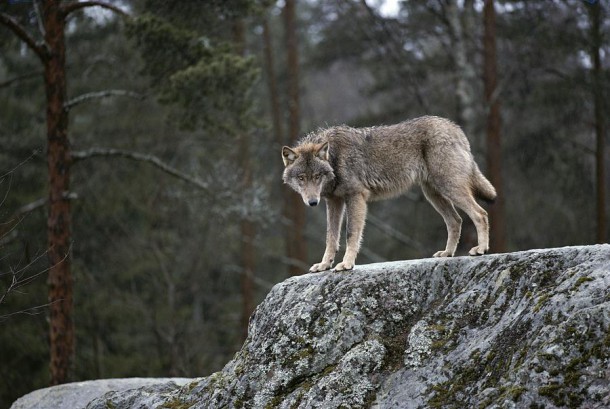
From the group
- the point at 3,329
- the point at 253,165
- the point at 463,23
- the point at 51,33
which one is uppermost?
the point at 463,23

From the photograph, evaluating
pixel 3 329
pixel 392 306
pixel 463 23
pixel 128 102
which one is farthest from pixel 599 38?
pixel 3 329

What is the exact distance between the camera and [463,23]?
74.4 feet

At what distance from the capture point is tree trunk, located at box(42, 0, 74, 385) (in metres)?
13.6

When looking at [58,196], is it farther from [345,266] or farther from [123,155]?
[345,266]

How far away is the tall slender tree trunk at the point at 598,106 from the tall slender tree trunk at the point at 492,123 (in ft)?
8.62

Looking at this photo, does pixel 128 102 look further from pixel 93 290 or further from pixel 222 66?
pixel 222 66

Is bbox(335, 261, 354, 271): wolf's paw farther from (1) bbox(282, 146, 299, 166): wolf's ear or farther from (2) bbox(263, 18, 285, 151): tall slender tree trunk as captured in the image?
(2) bbox(263, 18, 285, 151): tall slender tree trunk

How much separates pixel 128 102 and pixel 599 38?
13588mm

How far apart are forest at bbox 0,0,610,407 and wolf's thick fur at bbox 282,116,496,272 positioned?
5815mm

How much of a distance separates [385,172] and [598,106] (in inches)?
559

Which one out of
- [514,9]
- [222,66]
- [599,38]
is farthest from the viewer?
[514,9]

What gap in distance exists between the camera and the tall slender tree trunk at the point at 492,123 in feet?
62.3

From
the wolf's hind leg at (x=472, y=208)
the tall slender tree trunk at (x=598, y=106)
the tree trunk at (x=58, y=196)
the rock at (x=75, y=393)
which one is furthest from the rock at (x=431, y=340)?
the tall slender tree trunk at (x=598, y=106)

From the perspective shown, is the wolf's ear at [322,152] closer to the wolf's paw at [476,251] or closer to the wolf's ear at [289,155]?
the wolf's ear at [289,155]
